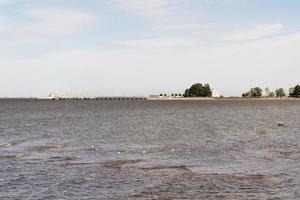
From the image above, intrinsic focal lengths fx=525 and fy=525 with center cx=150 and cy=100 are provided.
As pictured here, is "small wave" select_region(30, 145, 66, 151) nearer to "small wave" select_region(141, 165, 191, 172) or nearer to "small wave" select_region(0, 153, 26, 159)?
"small wave" select_region(0, 153, 26, 159)

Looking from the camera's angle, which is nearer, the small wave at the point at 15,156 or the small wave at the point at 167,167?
the small wave at the point at 167,167

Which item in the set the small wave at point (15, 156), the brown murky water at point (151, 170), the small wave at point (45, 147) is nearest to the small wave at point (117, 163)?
the brown murky water at point (151, 170)

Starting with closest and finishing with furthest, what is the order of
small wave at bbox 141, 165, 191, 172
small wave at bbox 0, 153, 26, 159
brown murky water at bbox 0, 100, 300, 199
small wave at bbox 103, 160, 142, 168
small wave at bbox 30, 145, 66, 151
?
1. brown murky water at bbox 0, 100, 300, 199
2. small wave at bbox 141, 165, 191, 172
3. small wave at bbox 103, 160, 142, 168
4. small wave at bbox 0, 153, 26, 159
5. small wave at bbox 30, 145, 66, 151

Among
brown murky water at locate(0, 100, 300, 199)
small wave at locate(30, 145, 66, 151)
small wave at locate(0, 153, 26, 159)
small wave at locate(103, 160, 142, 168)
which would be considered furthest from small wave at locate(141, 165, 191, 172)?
small wave at locate(30, 145, 66, 151)

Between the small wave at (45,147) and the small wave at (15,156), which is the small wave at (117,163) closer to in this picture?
the small wave at (15,156)

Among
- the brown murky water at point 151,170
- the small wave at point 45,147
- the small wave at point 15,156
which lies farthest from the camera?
the small wave at point 45,147

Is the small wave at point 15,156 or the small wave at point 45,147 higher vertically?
the small wave at point 15,156

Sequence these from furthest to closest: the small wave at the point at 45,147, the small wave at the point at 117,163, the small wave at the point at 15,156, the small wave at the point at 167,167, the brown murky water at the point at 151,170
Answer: the small wave at the point at 45,147, the small wave at the point at 15,156, the small wave at the point at 117,163, the small wave at the point at 167,167, the brown murky water at the point at 151,170

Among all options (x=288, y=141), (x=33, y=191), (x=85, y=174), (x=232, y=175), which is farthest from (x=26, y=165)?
(x=288, y=141)

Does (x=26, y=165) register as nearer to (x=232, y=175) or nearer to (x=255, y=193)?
(x=232, y=175)

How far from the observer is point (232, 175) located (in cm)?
3719

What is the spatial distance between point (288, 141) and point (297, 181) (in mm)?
29818

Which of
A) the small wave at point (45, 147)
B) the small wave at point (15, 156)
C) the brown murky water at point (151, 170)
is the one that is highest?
the small wave at point (15, 156)

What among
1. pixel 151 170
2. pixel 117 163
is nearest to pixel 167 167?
pixel 151 170
